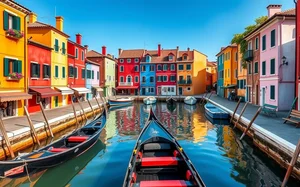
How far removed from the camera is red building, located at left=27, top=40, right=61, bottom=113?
1863 cm

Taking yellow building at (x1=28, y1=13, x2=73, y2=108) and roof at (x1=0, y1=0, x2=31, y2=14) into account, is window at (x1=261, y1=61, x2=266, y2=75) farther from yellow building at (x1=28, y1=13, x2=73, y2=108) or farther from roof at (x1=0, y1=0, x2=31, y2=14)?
roof at (x1=0, y1=0, x2=31, y2=14)

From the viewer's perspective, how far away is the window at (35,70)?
19.0 m

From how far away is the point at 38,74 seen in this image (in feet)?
65.8

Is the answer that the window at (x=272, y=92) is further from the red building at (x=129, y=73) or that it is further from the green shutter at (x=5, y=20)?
the red building at (x=129, y=73)

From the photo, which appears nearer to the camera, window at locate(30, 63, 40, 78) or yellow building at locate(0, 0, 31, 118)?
yellow building at locate(0, 0, 31, 118)

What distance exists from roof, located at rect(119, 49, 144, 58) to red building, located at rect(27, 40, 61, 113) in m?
26.8

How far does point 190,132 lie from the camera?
52.7 ft

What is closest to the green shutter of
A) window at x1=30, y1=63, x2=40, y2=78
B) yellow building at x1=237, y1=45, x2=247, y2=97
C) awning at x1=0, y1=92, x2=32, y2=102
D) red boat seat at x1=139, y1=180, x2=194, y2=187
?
awning at x1=0, y1=92, x2=32, y2=102

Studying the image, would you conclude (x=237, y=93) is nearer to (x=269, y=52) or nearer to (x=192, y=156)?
(x=269, y=52)

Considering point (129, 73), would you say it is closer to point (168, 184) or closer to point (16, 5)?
point (16, 5)

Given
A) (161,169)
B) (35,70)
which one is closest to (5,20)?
(35,70)

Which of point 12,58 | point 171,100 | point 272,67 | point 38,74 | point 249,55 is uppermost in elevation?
point 249,55

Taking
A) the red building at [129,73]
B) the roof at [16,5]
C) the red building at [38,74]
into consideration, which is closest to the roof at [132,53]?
the red building at [129,73]

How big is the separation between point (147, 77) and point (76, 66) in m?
19.8
